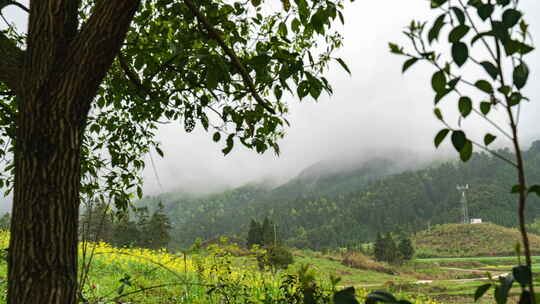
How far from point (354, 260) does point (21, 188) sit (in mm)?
45707

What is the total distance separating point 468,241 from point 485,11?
8157cm

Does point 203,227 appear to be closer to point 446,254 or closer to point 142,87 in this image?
point 446,254

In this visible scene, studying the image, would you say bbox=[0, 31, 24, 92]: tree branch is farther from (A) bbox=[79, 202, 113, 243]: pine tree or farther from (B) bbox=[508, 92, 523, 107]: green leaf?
(B) bbox=[508, 92, 523, 107]: green leaf

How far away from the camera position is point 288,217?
134250mm

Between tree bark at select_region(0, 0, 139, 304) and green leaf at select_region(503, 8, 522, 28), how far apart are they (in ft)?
Answer: 4.08

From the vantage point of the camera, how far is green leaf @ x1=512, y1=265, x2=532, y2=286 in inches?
26.8

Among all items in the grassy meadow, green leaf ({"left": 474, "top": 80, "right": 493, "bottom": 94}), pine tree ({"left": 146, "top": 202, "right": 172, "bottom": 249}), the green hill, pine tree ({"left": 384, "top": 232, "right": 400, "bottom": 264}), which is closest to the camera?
green leaf ({"left": 474, "top": 80, "right": 493, "bottom": 94})

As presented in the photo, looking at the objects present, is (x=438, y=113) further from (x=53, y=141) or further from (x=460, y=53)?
(x=53, y=141)

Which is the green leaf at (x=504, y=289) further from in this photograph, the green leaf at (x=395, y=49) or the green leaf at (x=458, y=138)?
the green leaf at (x=395, y=49)

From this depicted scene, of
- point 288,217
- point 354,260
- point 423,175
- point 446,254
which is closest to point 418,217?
point 423,175

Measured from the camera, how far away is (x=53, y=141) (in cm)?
150

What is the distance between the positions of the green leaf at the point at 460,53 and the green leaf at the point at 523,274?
0.39 m

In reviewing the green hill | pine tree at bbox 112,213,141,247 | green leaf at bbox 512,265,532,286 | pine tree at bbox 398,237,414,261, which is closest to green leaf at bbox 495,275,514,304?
green leaf at bbox 512,265,532,286

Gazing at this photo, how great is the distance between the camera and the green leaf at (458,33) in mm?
751
